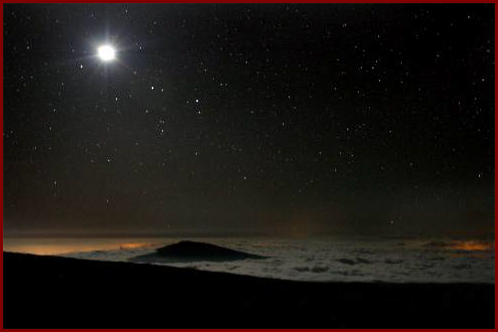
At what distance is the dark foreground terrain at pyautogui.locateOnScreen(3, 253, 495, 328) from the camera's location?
12969mm

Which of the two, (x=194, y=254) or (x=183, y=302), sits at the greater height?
(x=183, y=302)

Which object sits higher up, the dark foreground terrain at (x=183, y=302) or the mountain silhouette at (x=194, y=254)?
the dark foreground terrain at (x=183, y=302)

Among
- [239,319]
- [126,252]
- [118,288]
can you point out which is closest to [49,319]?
[118,288]

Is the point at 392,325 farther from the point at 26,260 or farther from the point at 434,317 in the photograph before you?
the point at 26,260

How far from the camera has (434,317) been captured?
16.1 m

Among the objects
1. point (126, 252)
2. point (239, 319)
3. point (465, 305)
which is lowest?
point (126, 252)

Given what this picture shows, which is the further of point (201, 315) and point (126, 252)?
point (126, 252)

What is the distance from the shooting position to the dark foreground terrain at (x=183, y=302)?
42.5 feet

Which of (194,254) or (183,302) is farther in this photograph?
(194,254)

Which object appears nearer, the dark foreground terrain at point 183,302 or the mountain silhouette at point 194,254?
the dark foreground terrain at point 183,302

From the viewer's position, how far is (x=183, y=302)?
15602 mm

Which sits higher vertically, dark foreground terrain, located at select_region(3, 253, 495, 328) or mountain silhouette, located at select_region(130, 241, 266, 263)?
dark foreground terrain, located at select_region(3, 253, 495, 328)

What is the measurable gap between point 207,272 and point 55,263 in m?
7.65

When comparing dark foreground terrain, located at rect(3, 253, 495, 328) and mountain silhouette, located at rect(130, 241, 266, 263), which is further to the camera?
mountain silhouette, located at rect(130, 241, 266, 263)
